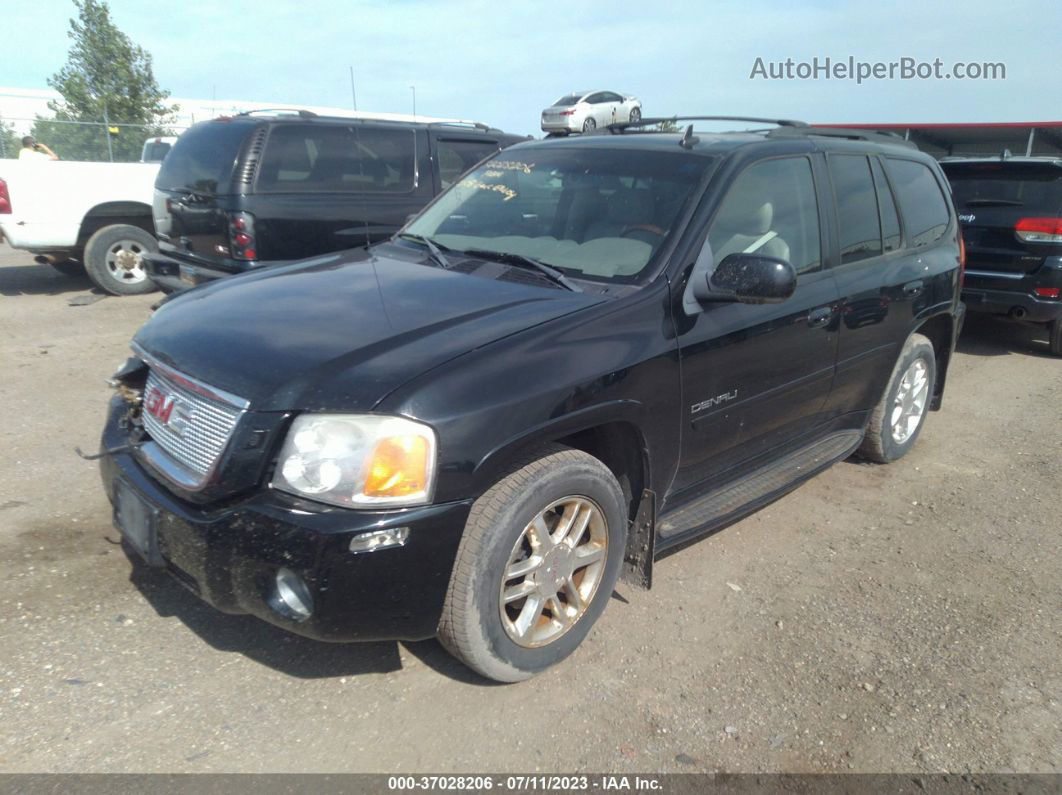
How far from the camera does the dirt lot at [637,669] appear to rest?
101 inches

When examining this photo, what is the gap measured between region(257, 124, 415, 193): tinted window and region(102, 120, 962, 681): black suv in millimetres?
3102

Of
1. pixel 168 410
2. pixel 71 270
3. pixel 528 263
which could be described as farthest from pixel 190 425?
pixel 71 270

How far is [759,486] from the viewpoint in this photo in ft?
12.3

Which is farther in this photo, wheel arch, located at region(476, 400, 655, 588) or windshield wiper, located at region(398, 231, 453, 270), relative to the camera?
windshield wiper, located at region(398, 231, 453, 270)

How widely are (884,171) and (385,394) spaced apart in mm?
3383

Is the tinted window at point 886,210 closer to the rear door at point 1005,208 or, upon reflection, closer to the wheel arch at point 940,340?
the wheel arch at point 940,340

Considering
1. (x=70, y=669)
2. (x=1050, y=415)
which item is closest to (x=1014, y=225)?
(x=1050, y=415)

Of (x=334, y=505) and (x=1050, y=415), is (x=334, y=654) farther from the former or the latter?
(x=1050, y=415)

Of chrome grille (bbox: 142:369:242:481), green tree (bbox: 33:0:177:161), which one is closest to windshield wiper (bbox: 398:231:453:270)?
chrome grille (bbox: 142:369:242:481)

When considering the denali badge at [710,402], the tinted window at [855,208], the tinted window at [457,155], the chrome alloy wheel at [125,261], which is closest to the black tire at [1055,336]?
the tinted window at [855,208]

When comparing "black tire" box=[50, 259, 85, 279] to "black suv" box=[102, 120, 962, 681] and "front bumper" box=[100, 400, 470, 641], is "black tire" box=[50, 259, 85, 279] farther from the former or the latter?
"front bumper" box=[100, 400, 470, 641]

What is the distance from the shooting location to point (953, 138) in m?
22.9

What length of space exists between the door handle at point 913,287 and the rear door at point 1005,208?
11.8ft

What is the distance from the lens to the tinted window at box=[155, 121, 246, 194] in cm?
673
